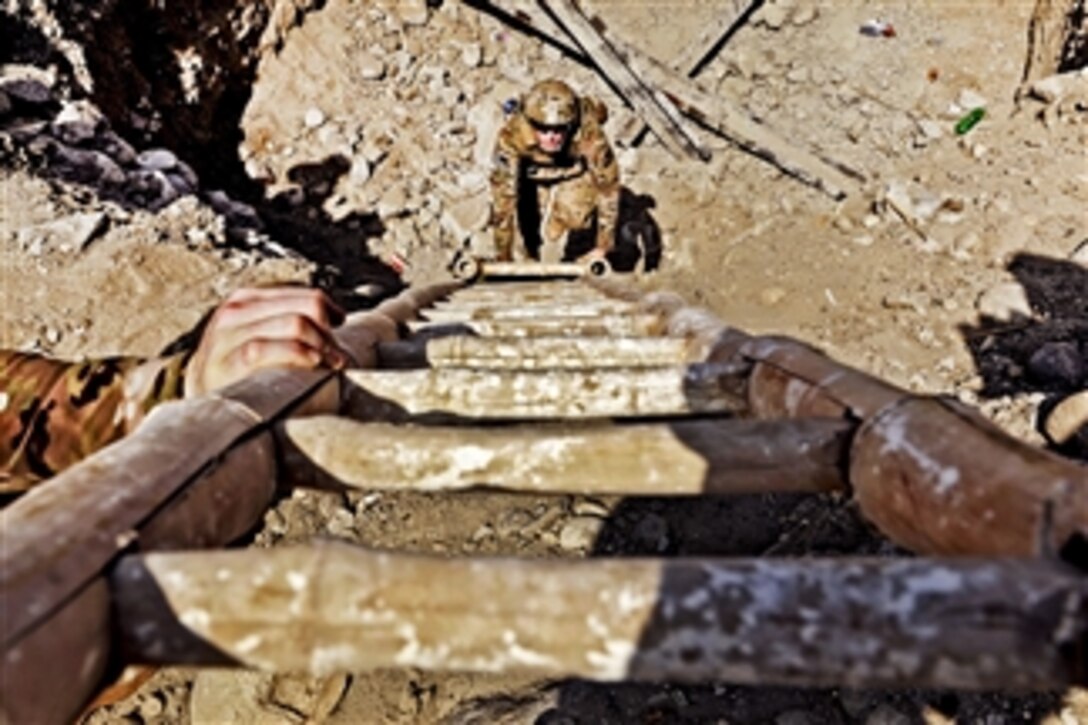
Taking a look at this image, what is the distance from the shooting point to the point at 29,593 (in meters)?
0.91

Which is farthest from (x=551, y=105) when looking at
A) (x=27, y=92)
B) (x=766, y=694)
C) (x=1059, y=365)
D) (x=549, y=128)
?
(x=766, y=694)

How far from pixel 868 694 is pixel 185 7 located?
7180 millimetres

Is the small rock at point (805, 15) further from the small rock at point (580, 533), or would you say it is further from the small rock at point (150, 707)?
the small rock at point (150, 707)

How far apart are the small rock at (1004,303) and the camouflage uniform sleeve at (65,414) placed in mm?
5189

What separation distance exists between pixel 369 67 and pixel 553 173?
3.06m

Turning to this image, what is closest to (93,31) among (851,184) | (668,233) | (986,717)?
(668,233)

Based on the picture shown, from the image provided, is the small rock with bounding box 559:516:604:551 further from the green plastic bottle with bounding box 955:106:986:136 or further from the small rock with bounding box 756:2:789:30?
the small rock with bounding box 756:2:789:30

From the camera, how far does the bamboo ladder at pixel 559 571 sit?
35.8 inches

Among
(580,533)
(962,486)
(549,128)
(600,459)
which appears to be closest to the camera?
(962,486)

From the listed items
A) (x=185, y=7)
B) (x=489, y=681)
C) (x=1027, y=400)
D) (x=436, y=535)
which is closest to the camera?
(x=489, y=681)

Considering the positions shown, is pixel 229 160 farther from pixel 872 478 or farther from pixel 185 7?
pixel 872 478

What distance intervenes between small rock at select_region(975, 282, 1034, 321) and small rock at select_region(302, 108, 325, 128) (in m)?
5.86

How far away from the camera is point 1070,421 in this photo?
11.8 feet

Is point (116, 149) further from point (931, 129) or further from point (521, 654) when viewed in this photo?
point (931, 129)
